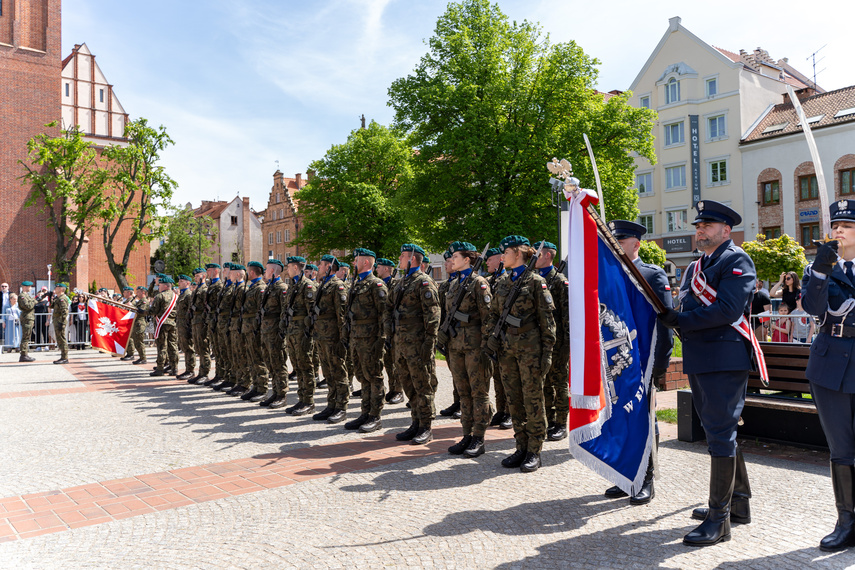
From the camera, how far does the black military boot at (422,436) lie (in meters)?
7.22

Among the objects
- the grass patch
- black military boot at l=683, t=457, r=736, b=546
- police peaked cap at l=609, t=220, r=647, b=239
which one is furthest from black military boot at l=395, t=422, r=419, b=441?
black military boot at l=683, t=457, r=736, b=546

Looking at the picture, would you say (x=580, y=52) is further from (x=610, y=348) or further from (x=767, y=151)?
(x=610, y=348)

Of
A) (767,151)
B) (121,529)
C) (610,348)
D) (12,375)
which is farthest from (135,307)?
(767,151)

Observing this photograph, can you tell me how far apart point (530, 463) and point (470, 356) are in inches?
51.5

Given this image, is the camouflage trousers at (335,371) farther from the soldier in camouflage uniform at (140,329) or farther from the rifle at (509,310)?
the soldier in camouflage uniform at (140,329)

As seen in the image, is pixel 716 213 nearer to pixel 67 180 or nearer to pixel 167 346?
pixel 167 346

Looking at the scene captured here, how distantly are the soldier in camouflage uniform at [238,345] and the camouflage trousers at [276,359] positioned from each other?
1.08m

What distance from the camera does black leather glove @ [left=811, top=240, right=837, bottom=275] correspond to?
3.90 metres

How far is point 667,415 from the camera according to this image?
8.42 metres

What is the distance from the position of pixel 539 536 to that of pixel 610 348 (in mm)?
1456

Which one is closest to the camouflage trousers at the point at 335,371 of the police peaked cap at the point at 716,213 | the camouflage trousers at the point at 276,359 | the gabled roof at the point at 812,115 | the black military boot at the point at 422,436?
the camouflage trousers at the point at 276,359

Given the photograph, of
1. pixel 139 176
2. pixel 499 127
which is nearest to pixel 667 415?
pixel 499 127

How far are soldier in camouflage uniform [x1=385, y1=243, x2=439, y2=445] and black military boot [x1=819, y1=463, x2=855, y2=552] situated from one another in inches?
160

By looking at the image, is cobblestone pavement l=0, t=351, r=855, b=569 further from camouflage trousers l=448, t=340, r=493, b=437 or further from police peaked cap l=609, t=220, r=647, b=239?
police peaked cap l=609, t=220, r=647, b=239
